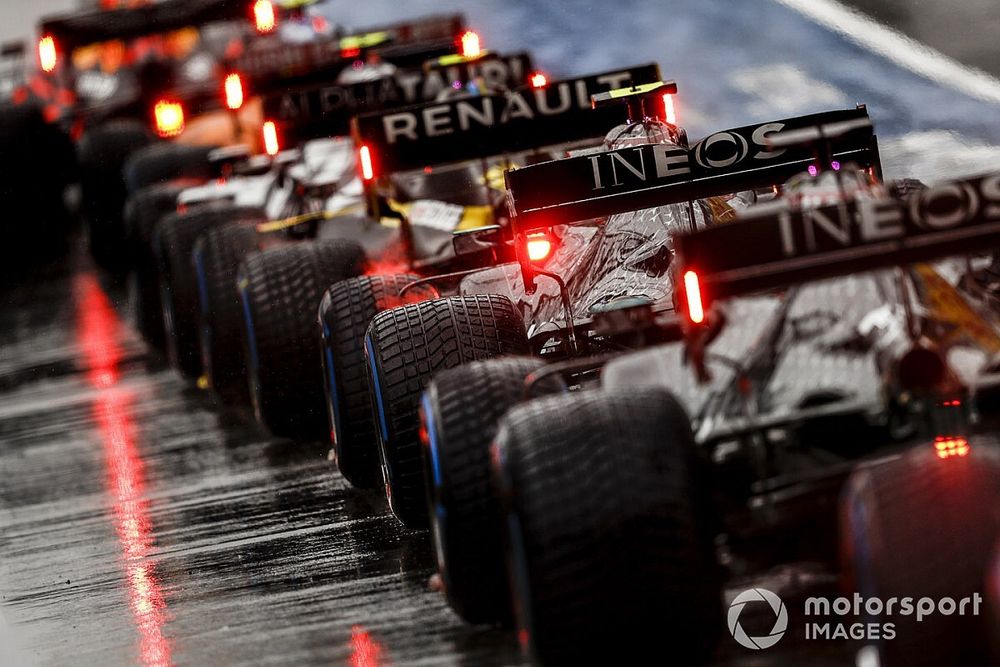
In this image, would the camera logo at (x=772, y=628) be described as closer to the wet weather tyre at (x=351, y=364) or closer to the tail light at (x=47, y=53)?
the wet weather tyre at (x=351, y=364)

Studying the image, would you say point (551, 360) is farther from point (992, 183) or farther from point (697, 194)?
point (992, 183)

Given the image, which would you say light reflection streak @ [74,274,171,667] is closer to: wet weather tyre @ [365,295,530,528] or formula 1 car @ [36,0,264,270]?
Answer: wet weather tyre @ [365,295,530,528]

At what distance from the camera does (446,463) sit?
3514 millimetres

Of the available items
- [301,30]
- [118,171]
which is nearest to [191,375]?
[118,171]

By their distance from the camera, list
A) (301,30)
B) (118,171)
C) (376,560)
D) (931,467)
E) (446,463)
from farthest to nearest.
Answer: (301,30) → (118,171) → (376,560) → (446,463) → (931,467)

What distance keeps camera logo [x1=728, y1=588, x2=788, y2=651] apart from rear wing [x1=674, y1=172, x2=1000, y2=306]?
0.72 metres

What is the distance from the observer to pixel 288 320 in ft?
19.5

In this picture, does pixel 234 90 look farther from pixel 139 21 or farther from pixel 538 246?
pixel 538 246

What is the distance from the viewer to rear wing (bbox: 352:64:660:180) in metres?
6.15

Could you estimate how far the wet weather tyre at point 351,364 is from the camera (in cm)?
503

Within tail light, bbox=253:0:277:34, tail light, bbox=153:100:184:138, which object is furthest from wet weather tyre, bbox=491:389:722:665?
tail light, bbox=153:100:184:138

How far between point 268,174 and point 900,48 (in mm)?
4738

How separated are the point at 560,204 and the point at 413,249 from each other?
206 cm

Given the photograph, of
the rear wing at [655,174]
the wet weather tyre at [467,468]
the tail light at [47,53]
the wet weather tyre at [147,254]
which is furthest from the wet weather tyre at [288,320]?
the tail light at [47,53]
